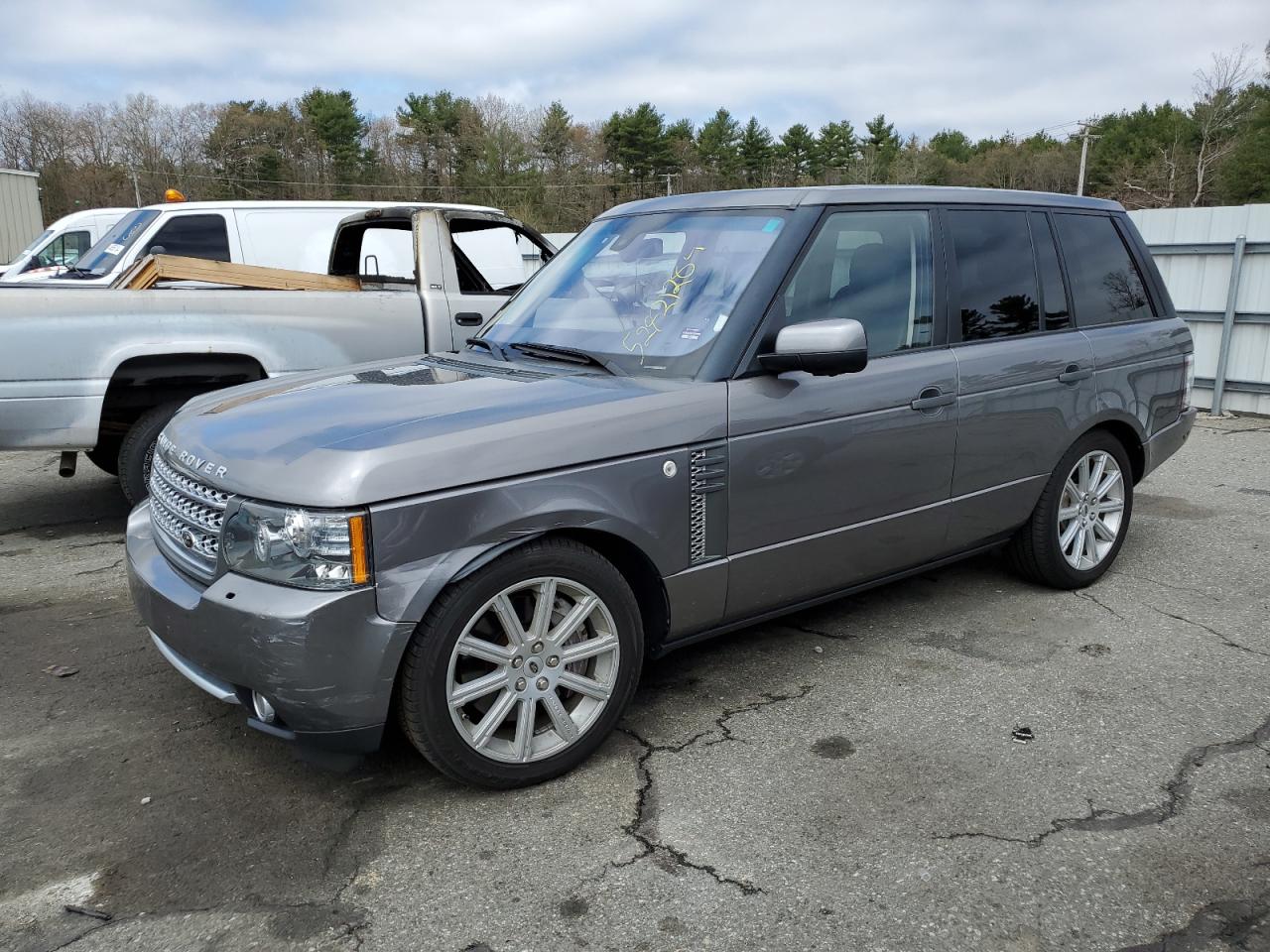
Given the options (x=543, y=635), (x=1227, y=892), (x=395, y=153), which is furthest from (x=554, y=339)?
(x=395, y=153)

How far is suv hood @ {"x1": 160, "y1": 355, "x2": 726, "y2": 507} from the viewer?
2.70 meters

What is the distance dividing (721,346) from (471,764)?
63.8 inches

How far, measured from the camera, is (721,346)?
3.44 m

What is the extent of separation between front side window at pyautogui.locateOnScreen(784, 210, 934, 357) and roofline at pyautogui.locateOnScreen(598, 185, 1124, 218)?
0.08 meters

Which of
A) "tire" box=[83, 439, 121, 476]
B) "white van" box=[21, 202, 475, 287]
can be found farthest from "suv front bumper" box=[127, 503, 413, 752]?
"white van" box=[21, 202, 475, 287]

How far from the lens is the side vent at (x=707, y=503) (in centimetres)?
329

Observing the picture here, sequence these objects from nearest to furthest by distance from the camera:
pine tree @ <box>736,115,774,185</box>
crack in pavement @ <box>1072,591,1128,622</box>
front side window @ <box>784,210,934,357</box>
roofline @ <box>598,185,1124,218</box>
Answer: front side window @ <box>784,210,934,357</box> → roofline @ <box>598,185,1124,218</box> → crack in pavement @ <box>1072,591,1128,622</box> → pine tree @ <box>736,115,774,185</box>

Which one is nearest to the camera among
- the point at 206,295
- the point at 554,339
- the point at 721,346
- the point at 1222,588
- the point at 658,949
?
the point at 658,949

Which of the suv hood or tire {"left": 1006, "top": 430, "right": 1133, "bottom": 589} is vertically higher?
the suv hood

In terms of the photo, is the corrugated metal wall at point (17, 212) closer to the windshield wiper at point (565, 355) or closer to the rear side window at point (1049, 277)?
the windshield wiper at point (565, 355)

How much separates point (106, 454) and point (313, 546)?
15.9ft

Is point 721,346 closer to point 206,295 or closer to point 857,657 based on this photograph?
point 857,657

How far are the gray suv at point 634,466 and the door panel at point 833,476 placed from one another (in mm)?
12

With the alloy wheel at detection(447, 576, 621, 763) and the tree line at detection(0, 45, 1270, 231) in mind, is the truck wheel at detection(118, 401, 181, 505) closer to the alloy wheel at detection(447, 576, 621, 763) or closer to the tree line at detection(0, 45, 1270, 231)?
the alloy wheel at detection(447, 576, 621, 763)
